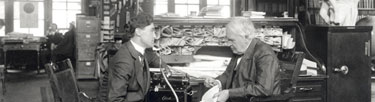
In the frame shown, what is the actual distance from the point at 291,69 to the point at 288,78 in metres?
0.07

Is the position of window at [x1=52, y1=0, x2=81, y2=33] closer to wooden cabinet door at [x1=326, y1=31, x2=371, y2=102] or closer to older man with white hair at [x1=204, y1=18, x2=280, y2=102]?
wooden cabinet door at [x1=326, y1=31, x2=371, y2=102]

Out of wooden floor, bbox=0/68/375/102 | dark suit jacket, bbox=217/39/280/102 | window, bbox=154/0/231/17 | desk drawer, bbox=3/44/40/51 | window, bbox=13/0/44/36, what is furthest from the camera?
window, bbox=13/0/44/36

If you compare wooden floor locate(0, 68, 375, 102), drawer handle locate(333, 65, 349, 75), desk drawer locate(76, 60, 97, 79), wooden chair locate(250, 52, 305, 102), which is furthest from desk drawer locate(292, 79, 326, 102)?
desk drawer locate(76, 60, 97, 79)

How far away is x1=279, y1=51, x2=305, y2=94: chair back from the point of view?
343 cm

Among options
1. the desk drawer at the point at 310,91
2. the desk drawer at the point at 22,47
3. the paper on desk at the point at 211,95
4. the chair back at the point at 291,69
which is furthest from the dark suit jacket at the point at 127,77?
the desk drawer at the point at 22,47

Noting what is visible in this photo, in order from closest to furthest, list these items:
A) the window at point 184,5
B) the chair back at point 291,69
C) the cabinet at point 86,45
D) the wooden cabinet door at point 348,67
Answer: the chair back at point 291,69 → the wooden cabinet door at point 348,67 → the window at point 184,5 → the cabinet at point 86,45

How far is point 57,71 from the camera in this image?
286 cm

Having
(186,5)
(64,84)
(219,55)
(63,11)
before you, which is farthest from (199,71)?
(63,11)

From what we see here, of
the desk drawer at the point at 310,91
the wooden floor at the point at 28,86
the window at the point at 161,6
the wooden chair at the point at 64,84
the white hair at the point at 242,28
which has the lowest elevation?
the wooden floor at the point at 28,86

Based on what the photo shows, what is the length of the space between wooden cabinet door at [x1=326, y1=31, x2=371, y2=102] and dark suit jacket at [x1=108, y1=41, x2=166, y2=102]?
2.38m

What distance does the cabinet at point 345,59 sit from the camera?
493cm

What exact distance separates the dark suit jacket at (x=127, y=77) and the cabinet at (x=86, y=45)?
658cm

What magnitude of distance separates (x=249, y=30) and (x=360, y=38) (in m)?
2.33

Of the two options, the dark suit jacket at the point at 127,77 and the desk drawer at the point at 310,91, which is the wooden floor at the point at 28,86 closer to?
the desk drawer at the point at 310,91
